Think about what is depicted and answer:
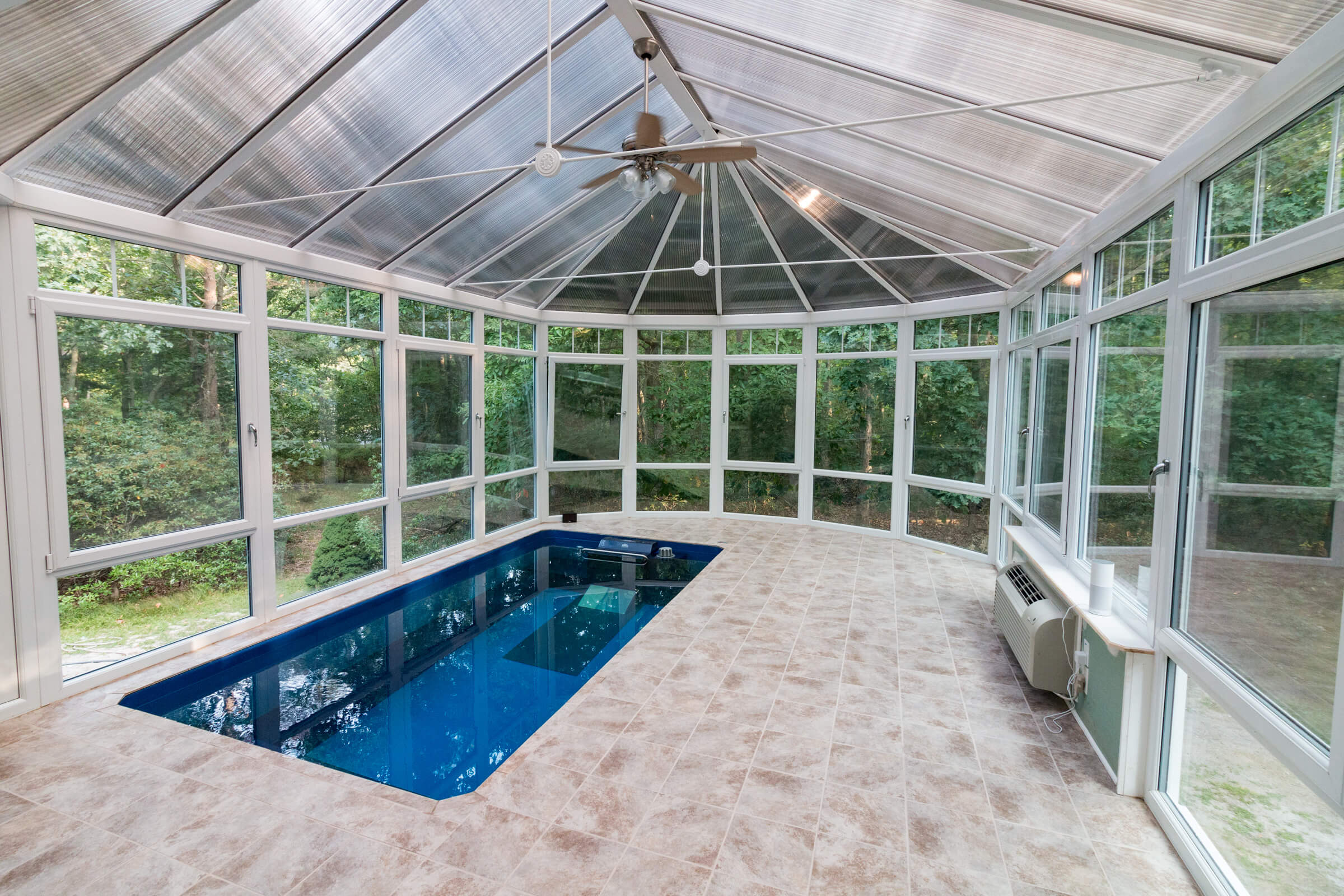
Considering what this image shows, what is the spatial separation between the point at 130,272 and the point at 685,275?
5.16 m

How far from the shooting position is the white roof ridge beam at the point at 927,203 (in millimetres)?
4262

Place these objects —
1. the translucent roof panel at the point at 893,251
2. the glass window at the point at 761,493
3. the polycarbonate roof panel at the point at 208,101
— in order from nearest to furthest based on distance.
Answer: the polycarbonate roof panel at the point at 208,101 → the translucent roof panel at the point at 893,251 → the glass window at the point at 761,493

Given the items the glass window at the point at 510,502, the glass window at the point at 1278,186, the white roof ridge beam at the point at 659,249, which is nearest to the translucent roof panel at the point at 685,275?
the white roof ridge beam at the point at 659,249

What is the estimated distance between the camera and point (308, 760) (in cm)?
295

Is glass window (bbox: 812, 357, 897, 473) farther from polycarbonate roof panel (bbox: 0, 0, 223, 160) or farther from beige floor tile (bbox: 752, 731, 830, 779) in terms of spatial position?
polycarbonate roof panel (bbox: 0, 0, 223, 160)

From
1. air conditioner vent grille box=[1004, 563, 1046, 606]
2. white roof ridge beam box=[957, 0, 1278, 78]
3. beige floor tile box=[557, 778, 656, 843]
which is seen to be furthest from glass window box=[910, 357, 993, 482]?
beige floor tile box=[557, 778, 656, 843]

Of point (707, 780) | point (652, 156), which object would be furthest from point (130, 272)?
point (707, 780)

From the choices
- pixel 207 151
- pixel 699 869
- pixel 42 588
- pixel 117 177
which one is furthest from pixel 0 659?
pixel 699 869

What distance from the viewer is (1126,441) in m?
3.12

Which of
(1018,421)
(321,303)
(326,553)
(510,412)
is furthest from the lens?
(510,412)

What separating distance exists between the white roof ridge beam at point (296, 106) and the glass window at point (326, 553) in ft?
7.67

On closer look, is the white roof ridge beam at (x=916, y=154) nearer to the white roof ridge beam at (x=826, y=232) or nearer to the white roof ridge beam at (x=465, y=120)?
the white roof ridge beam at (x=465, y=120)

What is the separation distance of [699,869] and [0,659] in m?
3.71

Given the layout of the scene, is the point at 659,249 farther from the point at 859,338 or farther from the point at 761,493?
the point at 761,493
